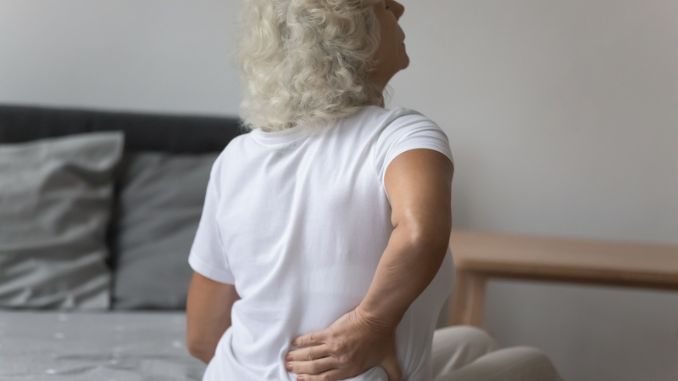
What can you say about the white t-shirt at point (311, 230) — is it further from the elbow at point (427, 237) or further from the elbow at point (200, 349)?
the elbow at point (200, 349)

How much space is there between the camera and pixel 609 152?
2.72 m

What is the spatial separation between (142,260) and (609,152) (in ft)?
4.36

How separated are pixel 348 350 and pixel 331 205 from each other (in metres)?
0.17

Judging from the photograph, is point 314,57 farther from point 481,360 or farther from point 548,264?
point 548,264

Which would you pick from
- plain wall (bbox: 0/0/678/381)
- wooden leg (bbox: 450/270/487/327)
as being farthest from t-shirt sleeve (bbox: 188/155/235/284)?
plain wall (bbox: 0/0/678/381)

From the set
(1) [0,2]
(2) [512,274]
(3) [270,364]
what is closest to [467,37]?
(2) [512,274]

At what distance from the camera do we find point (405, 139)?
3.58ft

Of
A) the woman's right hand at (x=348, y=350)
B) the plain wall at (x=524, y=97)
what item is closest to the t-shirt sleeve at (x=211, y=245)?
the woman's right hand at (x=348, y=350)

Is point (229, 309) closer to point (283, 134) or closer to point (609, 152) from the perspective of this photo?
point (283, 134)

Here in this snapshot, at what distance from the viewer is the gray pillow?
2189 mm

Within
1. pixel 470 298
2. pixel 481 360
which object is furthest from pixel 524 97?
pixel 481 360

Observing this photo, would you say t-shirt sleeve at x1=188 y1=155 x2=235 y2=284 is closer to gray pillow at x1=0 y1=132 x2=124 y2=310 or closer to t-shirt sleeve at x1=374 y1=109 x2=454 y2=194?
t-shirt sleeve at x1=374 y1=109 x2=454 y2=194

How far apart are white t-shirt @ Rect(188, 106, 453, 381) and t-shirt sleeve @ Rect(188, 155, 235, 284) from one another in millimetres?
38

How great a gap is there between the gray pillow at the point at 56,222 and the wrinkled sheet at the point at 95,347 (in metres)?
0.06
